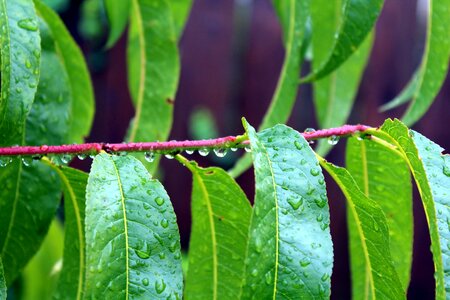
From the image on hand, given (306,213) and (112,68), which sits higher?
(112,68)

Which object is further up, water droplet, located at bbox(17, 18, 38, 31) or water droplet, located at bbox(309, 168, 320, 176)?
water droplet, located at bbox(17, 18, 38, 31)

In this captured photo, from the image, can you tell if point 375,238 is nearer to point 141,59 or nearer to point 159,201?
point 159,201

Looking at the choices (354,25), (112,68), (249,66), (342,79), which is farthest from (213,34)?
(354,25)

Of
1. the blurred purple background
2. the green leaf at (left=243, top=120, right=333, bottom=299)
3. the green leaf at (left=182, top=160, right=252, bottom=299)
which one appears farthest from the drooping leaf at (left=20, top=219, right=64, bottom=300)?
the blurred purple background

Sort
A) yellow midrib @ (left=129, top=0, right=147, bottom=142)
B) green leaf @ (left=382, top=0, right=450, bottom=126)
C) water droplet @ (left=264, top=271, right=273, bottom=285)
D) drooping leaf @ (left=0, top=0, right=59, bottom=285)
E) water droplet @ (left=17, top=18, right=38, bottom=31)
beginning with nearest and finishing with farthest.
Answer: water droplet @ (left=264, top=271, right=273, bottom=285) < water droplet @ (left=17, top=18, right=38, bottom=31) < drooping leaf @ (left=0, top=0, right=59, bottom=285) < green leaf @ (left=382, top=0, right=450, bottom=126) < yellow midrib @ (left=129, top=0, right=147, bottom=142)

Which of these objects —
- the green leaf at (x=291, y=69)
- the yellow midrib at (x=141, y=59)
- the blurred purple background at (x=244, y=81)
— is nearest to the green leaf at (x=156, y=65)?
the yellow midrib at (x=141, y=59)

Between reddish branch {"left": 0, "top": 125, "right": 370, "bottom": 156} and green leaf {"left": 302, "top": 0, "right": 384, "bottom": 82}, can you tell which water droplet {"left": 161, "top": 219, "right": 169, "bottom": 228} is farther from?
green leaf {"left": 302, "top": 0, "right": 384, "bottom": 82}

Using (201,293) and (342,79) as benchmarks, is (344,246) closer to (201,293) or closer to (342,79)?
(342,79)

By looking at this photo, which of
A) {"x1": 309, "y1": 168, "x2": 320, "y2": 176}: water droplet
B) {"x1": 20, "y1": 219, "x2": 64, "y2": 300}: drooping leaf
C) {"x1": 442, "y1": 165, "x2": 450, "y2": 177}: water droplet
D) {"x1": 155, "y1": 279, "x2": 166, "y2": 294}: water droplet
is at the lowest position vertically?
{"x1": 20, "y1": 219, "x2": 64, "y2": 300}: drooping leaf
